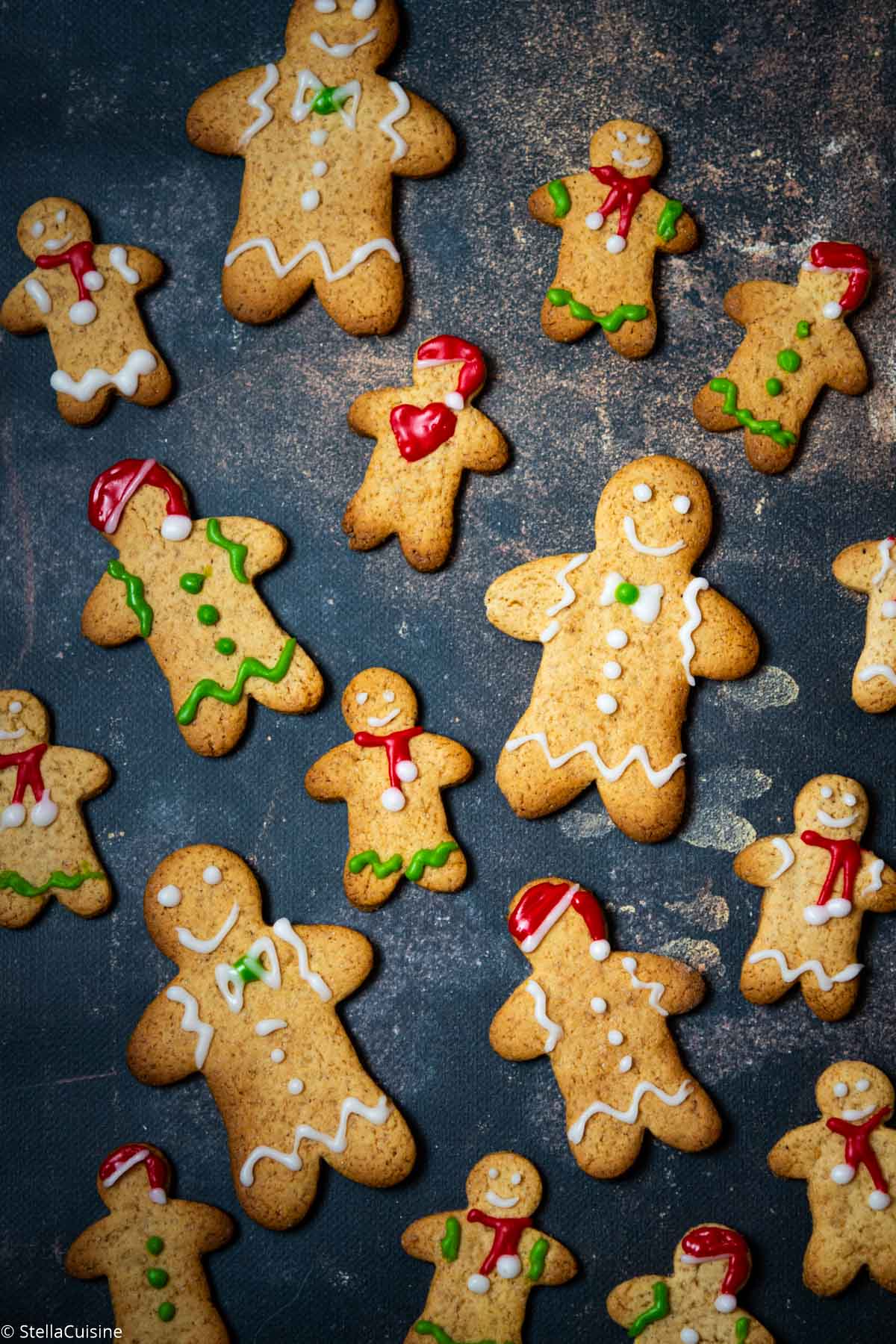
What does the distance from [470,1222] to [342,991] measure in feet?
1.12

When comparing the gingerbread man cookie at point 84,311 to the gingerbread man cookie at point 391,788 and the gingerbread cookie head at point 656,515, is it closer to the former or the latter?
the gingerbread man cookie at point 391,788

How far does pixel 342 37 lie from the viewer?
1.69 m

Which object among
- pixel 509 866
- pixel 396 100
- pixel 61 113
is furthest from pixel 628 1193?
pixel 61 113

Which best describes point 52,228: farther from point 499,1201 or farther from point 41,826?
point 499,1201

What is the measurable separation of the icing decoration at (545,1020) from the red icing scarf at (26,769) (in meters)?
0.71

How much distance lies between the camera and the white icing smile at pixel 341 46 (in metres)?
1.69

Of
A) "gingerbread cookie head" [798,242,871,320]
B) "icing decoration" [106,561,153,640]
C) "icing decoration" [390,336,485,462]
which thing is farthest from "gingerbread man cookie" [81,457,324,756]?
"gingerbread cookie head" [798,242,871,320]

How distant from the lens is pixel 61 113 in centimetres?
176

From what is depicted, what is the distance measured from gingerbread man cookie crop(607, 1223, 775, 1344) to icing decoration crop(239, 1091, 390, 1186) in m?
0.40

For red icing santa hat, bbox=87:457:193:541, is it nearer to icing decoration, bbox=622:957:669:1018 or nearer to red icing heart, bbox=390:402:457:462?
red icing heart, bbox=390:402:457:462

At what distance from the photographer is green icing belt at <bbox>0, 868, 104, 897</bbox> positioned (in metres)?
1.65

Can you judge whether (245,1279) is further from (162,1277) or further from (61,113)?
(61,113)

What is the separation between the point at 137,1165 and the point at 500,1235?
0.49 meters

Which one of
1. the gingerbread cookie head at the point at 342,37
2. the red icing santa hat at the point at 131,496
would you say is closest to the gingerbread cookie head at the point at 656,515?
the red icing santa hat at the point at 131,496
